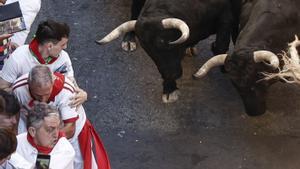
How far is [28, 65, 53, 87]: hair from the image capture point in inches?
168

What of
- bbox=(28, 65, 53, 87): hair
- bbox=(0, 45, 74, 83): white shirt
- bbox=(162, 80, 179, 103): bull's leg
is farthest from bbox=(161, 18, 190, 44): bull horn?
bbox=(28, 65, 53, 87): hair

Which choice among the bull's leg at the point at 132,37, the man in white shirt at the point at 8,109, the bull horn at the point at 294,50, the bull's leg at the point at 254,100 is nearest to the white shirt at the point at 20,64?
the man in white shirt at the point at 8,109

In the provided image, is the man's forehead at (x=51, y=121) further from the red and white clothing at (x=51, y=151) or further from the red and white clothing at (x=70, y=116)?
the red and white clothing at (x=70, y=116)

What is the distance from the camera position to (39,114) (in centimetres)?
404

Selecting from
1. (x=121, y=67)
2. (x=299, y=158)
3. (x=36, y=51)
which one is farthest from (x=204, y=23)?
(x=36, y=51)

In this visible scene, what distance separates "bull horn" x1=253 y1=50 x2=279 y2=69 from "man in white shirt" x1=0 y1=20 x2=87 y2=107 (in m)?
1.97

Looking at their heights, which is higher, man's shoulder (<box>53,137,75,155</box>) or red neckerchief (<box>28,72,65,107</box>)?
red neckerchief (<box>28,72,65,107</box>)

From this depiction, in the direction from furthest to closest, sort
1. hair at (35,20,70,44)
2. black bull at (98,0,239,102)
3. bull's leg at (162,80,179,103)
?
1. bull's leg at (162,80,179,103)
2. black bull at (98,0,239,102)
3. hair at (35,20,70,44)

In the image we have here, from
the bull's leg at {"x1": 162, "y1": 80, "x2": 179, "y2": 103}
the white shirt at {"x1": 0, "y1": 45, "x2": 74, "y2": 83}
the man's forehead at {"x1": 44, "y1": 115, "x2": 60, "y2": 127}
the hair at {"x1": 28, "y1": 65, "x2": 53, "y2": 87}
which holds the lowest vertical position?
the bull's leg at {"x1": 162, "y1": 80, "x2": 179, "y2": 103}

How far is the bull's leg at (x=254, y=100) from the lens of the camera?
624 centimetres

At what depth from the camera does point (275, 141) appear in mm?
6449

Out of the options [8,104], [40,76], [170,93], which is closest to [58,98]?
[40,76]

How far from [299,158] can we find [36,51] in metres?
3.06

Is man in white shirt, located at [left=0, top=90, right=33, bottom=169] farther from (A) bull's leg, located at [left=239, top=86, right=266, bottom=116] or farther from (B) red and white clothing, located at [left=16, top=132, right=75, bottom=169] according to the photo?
(A) bull's leg, located at [left=239, top=86, right=266, bottom=116]
